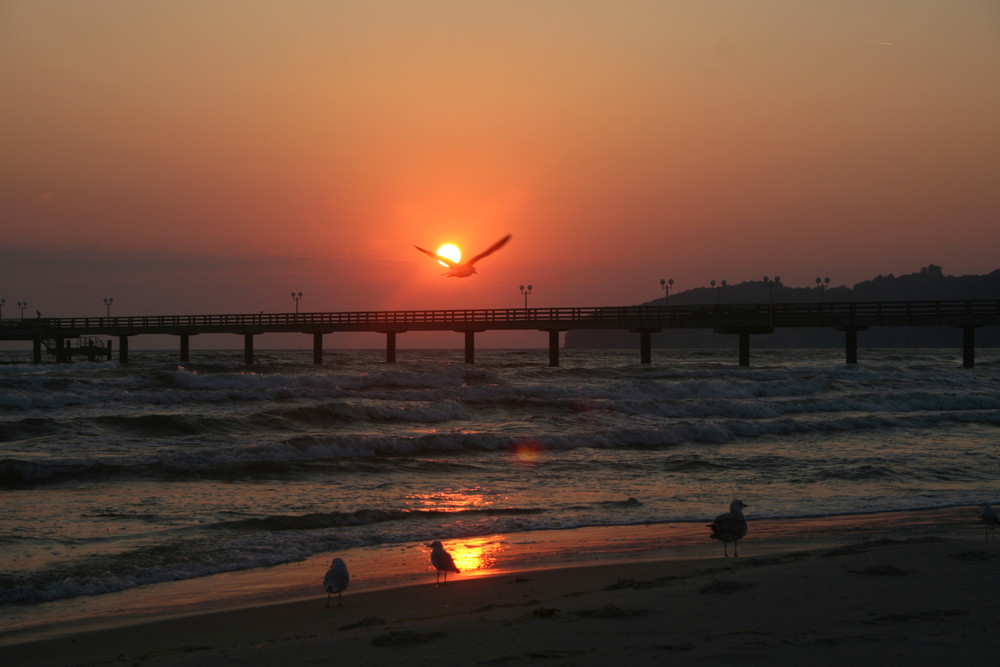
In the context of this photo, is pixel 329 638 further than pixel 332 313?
No

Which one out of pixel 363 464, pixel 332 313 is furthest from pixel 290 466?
pixel 332 313

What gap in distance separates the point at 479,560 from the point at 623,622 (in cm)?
344

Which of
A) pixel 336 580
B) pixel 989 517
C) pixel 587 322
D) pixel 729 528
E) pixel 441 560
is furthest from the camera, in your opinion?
pixel 587 322

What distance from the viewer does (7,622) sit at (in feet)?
24.7

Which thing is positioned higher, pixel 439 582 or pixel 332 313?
pixel 332 313

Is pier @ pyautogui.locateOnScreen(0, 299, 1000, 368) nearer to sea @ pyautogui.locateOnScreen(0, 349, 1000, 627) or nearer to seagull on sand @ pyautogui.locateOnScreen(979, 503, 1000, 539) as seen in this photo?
sea @ pyautogui.locateOnScreen(0, 349, 1000, 627)

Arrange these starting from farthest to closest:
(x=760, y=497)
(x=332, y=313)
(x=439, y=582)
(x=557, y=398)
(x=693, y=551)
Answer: (x=332, y=313), (x=557, y=398), (x=760, y=497), (x=693, y=551), (x=439, y=582)

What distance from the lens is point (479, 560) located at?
9.71m

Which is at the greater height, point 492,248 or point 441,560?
point 492,248

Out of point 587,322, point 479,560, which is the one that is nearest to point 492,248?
point 479,560

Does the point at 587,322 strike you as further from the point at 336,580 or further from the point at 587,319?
the point at 336,580

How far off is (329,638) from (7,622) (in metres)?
3.14

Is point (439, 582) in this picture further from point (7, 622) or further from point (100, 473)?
point (100, 473)

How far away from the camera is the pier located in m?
51.0
